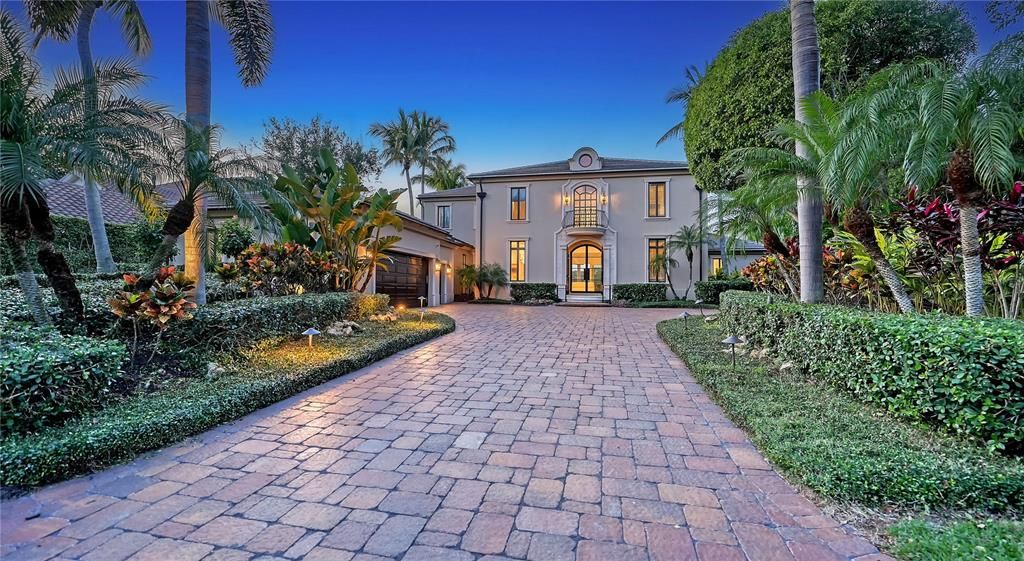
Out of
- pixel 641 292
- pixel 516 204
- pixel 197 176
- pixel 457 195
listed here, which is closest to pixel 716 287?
pixel 641 292

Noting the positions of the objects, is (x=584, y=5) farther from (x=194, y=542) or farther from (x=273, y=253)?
(x=194, y=542)

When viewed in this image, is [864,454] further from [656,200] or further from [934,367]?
[656,200]

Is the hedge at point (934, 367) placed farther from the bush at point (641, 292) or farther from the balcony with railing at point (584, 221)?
the balcony with railing at point (584, 221)

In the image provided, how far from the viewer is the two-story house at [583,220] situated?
20031 millimetres

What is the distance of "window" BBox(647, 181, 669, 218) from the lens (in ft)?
66.2

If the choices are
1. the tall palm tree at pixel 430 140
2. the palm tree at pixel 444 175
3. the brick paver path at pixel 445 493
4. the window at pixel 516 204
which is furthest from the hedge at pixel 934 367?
the palm tree at pixel 444 175

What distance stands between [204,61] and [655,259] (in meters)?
18.3

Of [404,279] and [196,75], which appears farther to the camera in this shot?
[404,279]

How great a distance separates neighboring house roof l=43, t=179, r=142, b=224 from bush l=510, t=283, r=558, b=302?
583 inches

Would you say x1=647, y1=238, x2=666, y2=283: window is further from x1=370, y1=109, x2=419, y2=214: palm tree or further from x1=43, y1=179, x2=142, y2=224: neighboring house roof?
x1=43, y1=179, x2=142, y2=224: neighboring house roof

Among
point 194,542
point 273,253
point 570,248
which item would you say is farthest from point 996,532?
point 570,248

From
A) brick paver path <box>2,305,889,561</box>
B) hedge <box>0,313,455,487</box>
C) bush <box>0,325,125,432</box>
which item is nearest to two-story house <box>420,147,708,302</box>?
hedge <box>0,313,455,487</box>

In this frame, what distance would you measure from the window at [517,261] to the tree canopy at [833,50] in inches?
508

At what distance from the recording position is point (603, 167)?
68.2 ft
